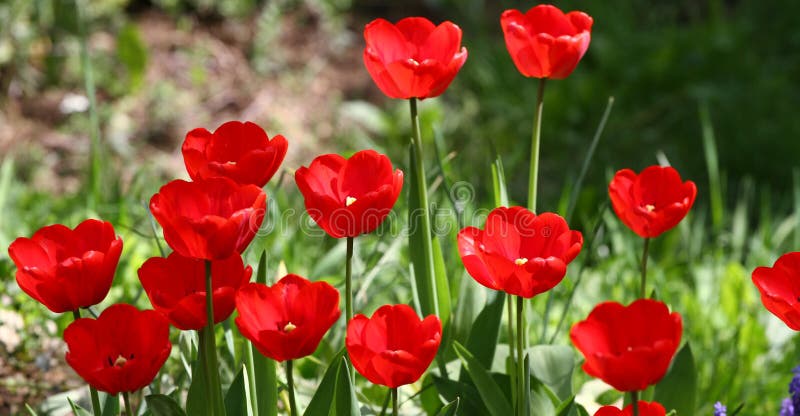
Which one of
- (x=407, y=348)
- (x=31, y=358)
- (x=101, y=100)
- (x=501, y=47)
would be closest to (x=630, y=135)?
(x=501, y=47)

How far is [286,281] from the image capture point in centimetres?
113

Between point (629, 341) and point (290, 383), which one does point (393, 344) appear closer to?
point (290, 383)

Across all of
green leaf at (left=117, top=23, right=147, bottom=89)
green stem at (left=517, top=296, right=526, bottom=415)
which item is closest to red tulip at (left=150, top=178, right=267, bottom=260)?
green stem at (left=517, top=296, right=526, bottom=415)

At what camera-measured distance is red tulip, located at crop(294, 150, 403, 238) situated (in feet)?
3.83

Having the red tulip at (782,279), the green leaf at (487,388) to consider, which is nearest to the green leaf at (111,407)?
the green leaf at (487,388)

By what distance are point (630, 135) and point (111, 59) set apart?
74.7 inches

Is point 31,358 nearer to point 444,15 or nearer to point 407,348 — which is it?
point 407,348

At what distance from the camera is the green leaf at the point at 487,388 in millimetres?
1280

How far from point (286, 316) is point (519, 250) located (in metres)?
0.29

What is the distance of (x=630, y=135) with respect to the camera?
10.8 ft

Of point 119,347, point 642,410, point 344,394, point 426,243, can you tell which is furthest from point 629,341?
point 119,347

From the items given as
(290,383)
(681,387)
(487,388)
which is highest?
(290,383)

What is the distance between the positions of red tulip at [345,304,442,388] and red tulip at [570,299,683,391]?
16cm

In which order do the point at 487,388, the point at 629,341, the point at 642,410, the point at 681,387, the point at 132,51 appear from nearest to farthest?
the point at 629,341, the point at 642,410, the point at 487,388, the point at 681,387, the point at 132,51
